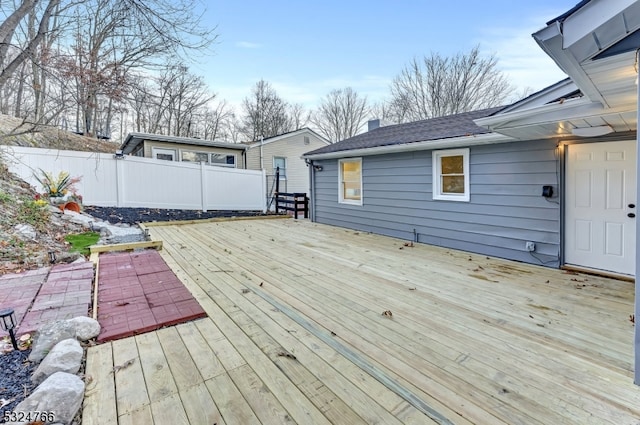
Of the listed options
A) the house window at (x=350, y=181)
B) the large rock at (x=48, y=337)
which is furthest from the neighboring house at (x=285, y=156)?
→ the large rock at (x=48, y=337)

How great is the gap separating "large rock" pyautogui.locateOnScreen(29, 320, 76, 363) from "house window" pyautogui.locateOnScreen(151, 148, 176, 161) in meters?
11.2

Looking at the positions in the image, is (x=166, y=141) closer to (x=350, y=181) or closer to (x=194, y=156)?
(x=194, y=156)

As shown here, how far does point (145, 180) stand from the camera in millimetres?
10070

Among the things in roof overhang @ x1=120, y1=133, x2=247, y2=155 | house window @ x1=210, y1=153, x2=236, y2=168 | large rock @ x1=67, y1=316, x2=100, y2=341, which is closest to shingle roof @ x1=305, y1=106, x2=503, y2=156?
large rock @ x1=67, y1=316, x2=100, y2=341

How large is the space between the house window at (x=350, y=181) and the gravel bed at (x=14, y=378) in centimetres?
684

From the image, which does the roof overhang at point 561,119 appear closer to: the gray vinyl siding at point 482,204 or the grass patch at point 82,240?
the gray vinyl siding at point 482,204

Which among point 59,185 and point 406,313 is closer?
point 406,313

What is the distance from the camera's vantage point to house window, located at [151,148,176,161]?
40.0 ft

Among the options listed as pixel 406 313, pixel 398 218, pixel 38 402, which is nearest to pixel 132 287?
pixel 38 402

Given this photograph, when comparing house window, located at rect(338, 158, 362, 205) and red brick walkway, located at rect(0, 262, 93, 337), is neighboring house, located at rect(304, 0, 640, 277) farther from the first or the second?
red brick walkway, located at rect(0, 262, 93, 337)

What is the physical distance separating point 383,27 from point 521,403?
38.1ft

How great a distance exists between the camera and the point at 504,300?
3.36 meters

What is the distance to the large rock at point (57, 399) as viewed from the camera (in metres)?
1.54

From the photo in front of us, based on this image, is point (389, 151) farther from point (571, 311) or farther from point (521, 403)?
point (521, 403)
